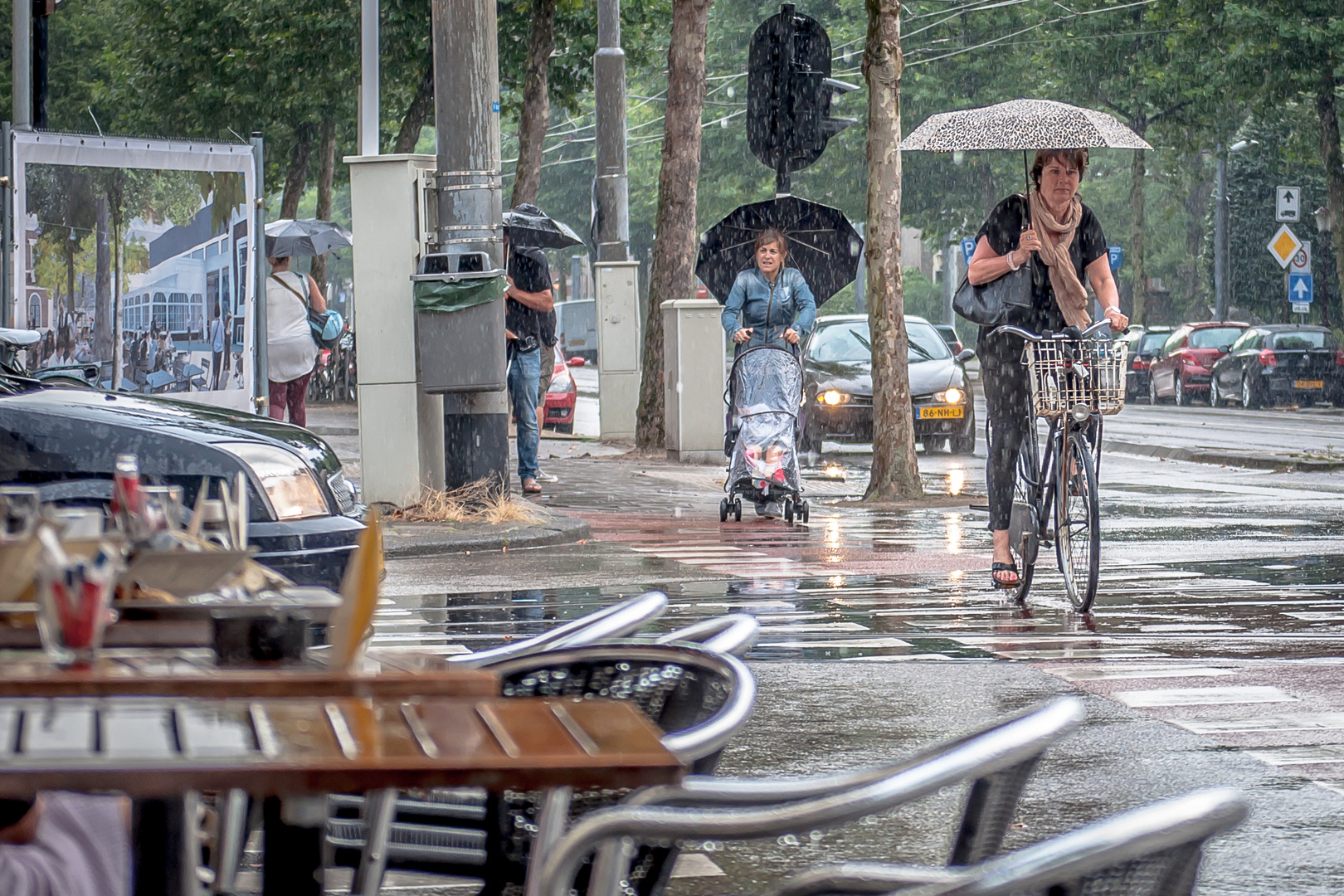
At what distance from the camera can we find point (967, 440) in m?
23.2

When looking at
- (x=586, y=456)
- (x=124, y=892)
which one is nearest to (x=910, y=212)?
(x=586, y=456)

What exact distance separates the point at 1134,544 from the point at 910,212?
4374 centimetres

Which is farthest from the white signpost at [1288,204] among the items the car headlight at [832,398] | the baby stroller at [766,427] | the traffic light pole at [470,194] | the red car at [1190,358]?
the traffic light pole at [470,194]

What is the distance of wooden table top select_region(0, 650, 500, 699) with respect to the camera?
2205 millimetres

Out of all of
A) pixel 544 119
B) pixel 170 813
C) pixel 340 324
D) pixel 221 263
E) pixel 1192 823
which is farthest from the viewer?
pixel 544 119

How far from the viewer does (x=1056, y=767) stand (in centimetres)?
558

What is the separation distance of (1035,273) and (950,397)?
14.1m

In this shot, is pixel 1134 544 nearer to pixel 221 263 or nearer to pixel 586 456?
pixel 221 263

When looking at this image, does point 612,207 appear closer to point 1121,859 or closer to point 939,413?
point 939,413

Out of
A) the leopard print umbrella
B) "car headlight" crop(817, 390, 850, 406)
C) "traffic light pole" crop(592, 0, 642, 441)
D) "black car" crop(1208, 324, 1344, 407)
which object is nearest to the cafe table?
the leopard print umbrella

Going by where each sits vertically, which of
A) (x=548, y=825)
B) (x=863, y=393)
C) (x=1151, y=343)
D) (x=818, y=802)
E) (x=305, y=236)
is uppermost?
(x=305, y=236)

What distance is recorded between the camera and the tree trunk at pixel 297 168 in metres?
37.7

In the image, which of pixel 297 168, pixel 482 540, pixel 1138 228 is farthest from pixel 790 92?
pixel 1138 228

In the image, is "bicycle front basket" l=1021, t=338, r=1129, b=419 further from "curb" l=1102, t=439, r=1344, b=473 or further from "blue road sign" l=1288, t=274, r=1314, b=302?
"blue road sign" l=1288, t=274, r=1314, b=302
